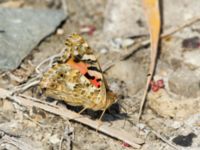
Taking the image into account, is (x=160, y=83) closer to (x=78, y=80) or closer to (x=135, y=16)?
(x=78, y=80)

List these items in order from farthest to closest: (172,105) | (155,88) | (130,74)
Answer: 1. (130,74)
2. (155,88)
3. (172,105)

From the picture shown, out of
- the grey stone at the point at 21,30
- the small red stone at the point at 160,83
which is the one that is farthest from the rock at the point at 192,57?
the grey stone at the point at 21,30

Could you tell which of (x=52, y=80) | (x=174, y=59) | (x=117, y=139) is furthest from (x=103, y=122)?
(x=174, y=59)

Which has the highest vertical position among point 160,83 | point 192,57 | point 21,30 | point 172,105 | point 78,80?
point 21,30

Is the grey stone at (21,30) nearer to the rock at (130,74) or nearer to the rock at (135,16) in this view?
the rock at (135,16)

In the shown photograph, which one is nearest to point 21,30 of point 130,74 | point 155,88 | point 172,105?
point 130,74

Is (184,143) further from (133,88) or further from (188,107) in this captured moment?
(133,88)

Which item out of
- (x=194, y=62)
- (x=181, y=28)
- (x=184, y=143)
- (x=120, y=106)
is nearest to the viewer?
(x=184, y=143)
